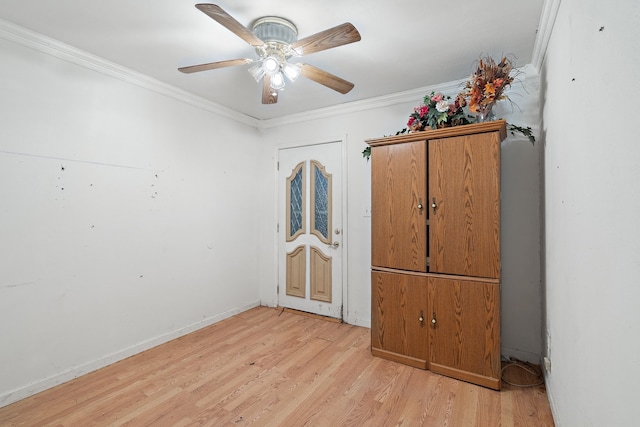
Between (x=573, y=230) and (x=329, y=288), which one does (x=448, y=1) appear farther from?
(x=329, y=288)

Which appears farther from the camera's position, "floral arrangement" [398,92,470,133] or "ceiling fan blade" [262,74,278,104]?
"floral arrangement" [398,92,470,133]

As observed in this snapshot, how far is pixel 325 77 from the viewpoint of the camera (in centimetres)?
208

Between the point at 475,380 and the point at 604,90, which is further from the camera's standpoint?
the point at 475,380

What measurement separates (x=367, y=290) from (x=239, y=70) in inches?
97.0

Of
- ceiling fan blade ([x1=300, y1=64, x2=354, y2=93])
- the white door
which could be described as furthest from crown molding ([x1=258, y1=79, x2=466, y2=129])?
ceiling fan blade ([x1=300, y1=64, x2=354, y2=93])

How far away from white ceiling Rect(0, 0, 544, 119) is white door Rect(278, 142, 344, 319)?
102 cm

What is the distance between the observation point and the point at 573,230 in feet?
4.41

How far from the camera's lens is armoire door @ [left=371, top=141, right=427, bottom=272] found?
7.86ft

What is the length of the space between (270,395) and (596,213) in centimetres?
205

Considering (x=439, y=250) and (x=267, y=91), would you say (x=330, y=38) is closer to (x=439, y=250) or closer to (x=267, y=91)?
(x=267, y=91)

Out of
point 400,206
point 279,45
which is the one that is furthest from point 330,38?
point 400,206

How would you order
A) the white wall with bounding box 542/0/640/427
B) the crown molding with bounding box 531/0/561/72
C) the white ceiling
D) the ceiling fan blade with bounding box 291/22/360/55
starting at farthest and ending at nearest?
1. the white ceiling
2. the crown molding with bounding box 531/0/561/72
3. the ceiling fan blade with bounding box 291/22/360/55
4. the white wall with bounding box 542/0/640/427

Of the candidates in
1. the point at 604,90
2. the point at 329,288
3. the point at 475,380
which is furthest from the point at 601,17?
the point at 329,288

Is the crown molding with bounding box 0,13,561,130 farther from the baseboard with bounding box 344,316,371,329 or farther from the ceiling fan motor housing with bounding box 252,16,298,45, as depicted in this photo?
the baseboard with bounding box 344,316,371,329
